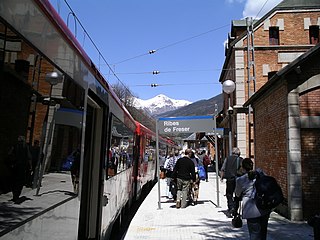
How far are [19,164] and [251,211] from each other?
3814 mm

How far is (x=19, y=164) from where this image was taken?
7.45 feet

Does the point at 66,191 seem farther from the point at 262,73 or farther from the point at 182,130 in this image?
the point at 262,73

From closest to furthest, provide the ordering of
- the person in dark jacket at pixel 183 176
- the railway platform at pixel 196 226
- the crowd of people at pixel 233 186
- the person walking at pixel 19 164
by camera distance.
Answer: the person walking at pixel 19 164 → the crowd of people at pixel 233 186 → the railway platform at pixel 196 226 → the person in dark jacket at pixel 183 176

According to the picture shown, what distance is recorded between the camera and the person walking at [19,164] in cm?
220

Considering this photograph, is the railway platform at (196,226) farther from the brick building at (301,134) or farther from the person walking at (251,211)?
the person walking at (251,211)

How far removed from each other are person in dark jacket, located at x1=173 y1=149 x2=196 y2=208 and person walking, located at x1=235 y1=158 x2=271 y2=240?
17.7ft

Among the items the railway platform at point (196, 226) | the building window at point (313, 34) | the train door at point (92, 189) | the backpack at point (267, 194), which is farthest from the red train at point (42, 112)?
the building window at point (313, 34)

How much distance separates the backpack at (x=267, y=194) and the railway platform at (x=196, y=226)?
2.47m

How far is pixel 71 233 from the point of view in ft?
11.6

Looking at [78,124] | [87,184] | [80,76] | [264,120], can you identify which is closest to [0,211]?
[78,124]

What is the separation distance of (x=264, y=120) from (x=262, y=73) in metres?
8.36

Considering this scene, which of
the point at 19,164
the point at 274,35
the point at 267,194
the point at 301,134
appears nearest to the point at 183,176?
the point at 301,134

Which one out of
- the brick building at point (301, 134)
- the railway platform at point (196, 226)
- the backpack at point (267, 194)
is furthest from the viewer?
the brick building at point (301, 134)

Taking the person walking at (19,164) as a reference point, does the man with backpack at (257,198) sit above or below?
below
